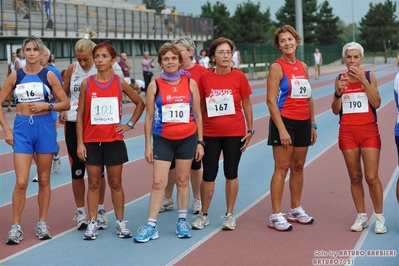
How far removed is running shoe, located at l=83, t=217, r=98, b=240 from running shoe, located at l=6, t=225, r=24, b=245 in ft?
2.04

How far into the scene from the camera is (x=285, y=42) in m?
7.50

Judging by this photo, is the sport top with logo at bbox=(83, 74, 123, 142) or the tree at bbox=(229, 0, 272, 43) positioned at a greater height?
the tree at bbox=(229, 0, 272, 43)

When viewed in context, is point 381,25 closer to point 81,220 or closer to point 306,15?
point 306,15

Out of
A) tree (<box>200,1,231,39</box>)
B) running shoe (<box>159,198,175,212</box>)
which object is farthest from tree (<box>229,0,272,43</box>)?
running shoe (<box>159,198,175,212</box>)

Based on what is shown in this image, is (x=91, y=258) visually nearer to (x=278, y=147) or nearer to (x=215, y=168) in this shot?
(x=215, y=168)

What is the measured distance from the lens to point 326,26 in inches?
4131

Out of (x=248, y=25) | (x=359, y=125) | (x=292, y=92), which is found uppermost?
(x=248, y=25)

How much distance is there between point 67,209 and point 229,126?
97.8 inches

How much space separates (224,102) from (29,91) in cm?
193

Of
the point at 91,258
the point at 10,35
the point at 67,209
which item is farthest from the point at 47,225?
the point at 10,35

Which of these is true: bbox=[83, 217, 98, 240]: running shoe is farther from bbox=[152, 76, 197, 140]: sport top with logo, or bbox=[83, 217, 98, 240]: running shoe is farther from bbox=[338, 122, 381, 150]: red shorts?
bbox=[338, 122, 381, 150]: red shorts

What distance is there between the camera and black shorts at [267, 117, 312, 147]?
7531 mm

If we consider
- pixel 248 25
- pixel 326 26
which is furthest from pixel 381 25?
pixel 248 25

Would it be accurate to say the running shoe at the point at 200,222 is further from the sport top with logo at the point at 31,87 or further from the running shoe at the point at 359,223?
the sport top with logo at the point at 31,87
